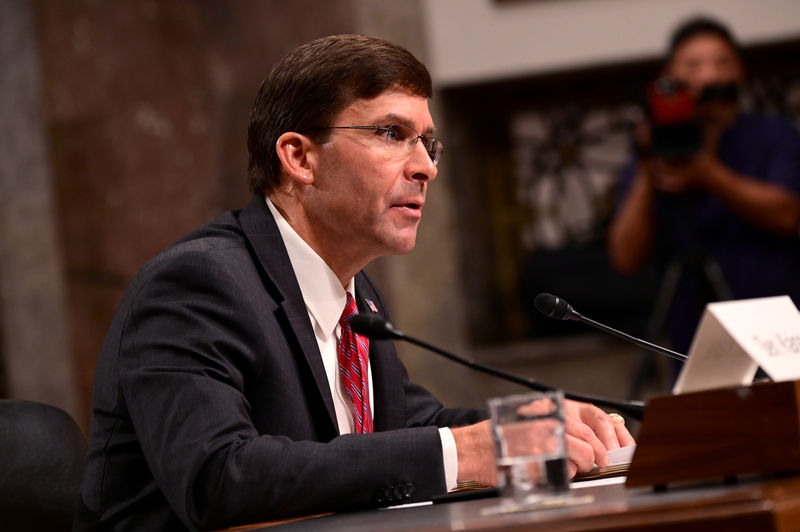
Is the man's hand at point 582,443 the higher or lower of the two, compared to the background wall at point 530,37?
lower

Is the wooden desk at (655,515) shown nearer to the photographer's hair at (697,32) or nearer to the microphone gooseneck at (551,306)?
the microphone gooseneck at (551,306)

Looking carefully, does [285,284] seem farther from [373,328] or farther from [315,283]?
[373,328]

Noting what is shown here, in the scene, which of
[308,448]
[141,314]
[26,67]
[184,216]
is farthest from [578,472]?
[26,67]

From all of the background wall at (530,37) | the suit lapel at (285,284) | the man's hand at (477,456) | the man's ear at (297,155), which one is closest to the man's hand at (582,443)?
the man's hand at (477,456)

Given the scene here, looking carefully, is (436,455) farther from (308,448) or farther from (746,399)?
(746,399)

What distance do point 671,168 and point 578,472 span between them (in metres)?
2.12

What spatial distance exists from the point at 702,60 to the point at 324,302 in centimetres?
221

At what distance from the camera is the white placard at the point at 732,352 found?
123 centimetres

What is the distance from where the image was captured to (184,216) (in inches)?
179

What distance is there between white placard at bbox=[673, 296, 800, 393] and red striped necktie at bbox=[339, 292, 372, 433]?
78cm

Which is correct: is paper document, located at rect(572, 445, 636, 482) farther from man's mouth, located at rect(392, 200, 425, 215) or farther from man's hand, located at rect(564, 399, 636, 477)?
man's mouth, located at rect(392, 200, 425, 215)

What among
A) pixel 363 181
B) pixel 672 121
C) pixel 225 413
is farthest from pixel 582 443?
pixel 672 121

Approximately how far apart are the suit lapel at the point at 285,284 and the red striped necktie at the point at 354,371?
6.0 inches

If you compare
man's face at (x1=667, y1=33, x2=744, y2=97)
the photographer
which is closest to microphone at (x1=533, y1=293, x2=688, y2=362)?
the photographer
